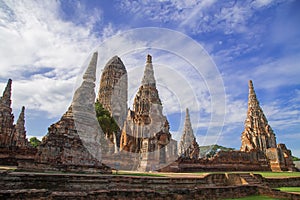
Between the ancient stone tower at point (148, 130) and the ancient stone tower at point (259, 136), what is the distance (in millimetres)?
12743

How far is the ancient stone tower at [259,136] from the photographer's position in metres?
27.1

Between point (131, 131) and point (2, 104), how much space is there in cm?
1582

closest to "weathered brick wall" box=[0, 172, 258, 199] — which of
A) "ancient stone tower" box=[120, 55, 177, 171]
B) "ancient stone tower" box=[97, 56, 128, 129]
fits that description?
"ancient stone tower" box=[120, 55, 177, 171]

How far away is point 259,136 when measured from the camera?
3219 centimetres

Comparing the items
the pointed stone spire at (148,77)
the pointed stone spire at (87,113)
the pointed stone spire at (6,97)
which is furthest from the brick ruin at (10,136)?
the pointed stone spire at (148,77)

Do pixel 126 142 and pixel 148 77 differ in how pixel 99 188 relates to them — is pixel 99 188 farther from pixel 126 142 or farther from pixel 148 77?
pixel 148 77

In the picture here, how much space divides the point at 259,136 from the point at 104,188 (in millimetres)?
29413

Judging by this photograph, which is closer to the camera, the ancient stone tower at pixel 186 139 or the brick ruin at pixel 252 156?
the brick ruin at pixel 252 156

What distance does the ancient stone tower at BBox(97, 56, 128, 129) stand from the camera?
148 feet

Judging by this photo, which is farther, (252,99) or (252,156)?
(252,99)

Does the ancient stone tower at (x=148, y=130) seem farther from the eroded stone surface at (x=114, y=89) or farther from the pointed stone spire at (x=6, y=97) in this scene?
the pointed stone spire at (x=6, y=97)

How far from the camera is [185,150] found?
43.3 meters

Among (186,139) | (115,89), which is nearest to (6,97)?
(115,89)

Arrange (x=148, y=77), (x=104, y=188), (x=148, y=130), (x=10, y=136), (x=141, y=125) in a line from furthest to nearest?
(x=148, y=77) < (x=141, y=125) < (x=148, y=130) < (x=10, y=136) < (x=104, y=188)
